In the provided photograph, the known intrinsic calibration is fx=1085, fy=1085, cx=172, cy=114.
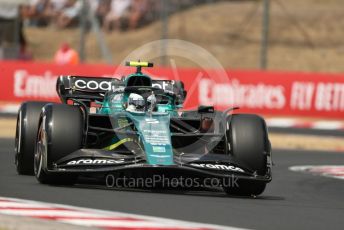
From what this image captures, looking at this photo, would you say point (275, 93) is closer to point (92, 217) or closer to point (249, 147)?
Result: point (249, 147)

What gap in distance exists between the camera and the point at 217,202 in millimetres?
10602

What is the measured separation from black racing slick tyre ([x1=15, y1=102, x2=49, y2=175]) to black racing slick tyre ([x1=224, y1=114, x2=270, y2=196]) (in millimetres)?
2347

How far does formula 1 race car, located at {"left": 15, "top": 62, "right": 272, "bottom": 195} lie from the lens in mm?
10945

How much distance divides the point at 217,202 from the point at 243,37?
29744 millimetres

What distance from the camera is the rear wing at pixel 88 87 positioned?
1305cm

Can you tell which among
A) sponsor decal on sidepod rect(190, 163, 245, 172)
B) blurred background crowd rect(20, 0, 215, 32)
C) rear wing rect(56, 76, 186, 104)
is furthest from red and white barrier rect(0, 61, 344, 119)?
sponsor decal on sidepod rect(190, 163, 245, 172)

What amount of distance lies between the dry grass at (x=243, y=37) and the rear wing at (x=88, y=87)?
79.9 feet

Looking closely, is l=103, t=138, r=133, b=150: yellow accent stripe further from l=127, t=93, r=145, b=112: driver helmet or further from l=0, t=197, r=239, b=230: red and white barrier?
l=0, t=197, r=239, b=230: red and white barrier

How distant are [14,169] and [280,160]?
5505 mm

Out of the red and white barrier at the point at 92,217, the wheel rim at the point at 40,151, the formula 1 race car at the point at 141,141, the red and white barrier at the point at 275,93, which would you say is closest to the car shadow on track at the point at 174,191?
the formula 1 race car at the point at 141,141

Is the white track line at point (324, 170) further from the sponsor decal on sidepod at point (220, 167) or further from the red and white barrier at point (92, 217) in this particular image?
the red and white barrier at point (92, 217)

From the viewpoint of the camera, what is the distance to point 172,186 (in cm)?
1157

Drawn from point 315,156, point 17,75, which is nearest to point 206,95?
point 17,75

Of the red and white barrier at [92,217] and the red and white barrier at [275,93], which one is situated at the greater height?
the red and white barrier at [92,217]
